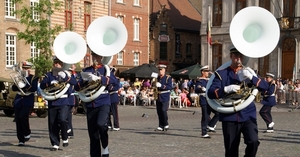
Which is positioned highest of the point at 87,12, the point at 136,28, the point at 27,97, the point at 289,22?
the point at 87,12

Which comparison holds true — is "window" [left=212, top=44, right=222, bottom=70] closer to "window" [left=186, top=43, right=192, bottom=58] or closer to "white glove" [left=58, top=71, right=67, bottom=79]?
"window" [left=186, top=43, right=192, bottom=58]

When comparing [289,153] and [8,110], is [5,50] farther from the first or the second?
[289,153]

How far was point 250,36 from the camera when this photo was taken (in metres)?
7.46

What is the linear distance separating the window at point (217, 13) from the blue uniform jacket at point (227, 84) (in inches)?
1448

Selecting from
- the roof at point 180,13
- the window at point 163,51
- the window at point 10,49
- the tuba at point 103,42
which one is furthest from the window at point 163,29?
the tuba at point 103,42

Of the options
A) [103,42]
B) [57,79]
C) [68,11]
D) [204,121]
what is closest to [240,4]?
[68,11]

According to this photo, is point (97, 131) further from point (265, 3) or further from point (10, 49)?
point (265, 3)

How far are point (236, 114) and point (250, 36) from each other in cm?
119

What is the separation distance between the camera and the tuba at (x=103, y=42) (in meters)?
9.52

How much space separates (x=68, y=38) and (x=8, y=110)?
12085 millimetres

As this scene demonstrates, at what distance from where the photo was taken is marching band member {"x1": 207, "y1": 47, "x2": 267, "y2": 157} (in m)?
7.38

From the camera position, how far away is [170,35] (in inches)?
2152

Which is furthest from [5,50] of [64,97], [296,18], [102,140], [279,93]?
[102,140]

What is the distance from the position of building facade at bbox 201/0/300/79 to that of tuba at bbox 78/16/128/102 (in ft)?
90.9
